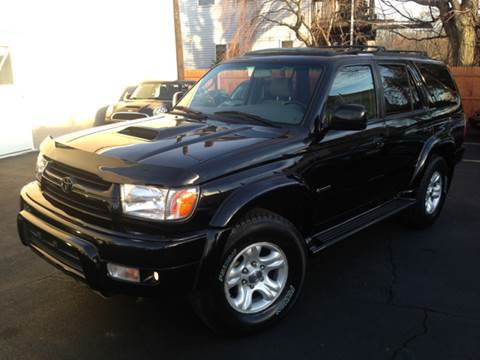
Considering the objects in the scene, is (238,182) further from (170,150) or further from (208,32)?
(208,32)

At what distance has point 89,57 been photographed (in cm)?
1198

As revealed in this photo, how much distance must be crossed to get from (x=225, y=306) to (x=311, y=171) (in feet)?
3.82

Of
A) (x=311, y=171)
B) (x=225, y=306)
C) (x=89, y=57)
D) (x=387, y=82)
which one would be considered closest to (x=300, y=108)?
(x=311, y=171)

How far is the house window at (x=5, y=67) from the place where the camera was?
9.85 meters

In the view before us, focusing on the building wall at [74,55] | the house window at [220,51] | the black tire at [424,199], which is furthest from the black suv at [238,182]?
the house window at [220,51]

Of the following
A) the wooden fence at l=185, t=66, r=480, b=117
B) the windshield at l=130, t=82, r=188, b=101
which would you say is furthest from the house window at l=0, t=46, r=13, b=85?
the wooden fence at l=185, t=66, r=480, b=117

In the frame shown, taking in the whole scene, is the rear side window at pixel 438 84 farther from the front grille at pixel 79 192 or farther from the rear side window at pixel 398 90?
the front grille at pixel 79 192

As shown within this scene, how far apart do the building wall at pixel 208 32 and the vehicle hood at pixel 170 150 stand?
18141 mm

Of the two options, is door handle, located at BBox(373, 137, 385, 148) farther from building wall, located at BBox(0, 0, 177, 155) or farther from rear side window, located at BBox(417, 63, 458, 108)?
building wall, located at BBox(0, 0, 177, 155)

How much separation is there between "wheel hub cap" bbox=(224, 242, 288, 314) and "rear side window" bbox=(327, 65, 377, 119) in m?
1.26

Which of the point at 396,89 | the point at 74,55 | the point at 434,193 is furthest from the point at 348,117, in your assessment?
the point at 74,55

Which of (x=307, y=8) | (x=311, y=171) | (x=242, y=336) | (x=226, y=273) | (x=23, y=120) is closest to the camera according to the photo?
(x=226, y=273)

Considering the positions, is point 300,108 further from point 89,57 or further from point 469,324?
point 89,57

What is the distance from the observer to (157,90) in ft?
39.5
